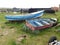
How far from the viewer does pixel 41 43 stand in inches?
423

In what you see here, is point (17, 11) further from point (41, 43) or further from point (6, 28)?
point (41, 43)

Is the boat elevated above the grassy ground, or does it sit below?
above

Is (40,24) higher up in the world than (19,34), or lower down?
higher up

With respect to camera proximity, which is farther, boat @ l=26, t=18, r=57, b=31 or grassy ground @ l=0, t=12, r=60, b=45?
boat @ l=26, t=18, r=57, b=31

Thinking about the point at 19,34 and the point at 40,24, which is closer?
the point at 19,34

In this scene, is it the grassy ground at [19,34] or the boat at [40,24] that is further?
the boat at [40,24]

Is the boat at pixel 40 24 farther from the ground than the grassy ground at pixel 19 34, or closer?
Answer: farther from the ground
